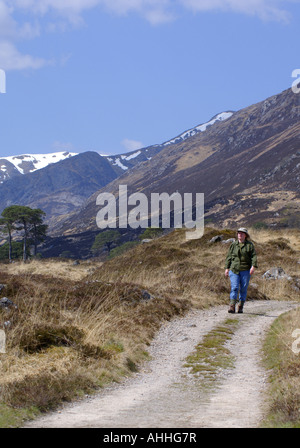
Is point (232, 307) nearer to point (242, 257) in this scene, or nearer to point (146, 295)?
point (242, 257)

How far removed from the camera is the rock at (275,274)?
61.8 ft

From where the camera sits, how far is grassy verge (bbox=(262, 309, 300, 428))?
4402mm

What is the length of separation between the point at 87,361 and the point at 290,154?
17664cm

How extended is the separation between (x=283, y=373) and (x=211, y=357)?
6.53 ft

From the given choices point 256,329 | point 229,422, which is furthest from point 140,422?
point 256,329

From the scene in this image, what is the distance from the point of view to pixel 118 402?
5430 mm

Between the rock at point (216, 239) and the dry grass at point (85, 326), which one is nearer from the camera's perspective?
the dry grass at point (85, 326)

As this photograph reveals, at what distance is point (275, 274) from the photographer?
19.1 meters

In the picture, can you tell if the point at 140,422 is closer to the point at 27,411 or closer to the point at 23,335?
the point at 27,411

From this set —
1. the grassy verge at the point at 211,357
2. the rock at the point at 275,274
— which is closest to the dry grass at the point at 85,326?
the rock at the point at 275,274

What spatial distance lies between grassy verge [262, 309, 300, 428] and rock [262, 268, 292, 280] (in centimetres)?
885

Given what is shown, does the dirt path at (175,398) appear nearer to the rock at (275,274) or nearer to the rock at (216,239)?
the rock at (275,274)

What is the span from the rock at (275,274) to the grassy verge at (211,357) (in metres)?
9.33

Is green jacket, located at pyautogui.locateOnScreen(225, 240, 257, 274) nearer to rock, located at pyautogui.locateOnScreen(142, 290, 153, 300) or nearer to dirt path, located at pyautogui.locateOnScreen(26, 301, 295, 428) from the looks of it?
rock, located at pyautogui.locateOnScreen(142, 290, 153, 300)
